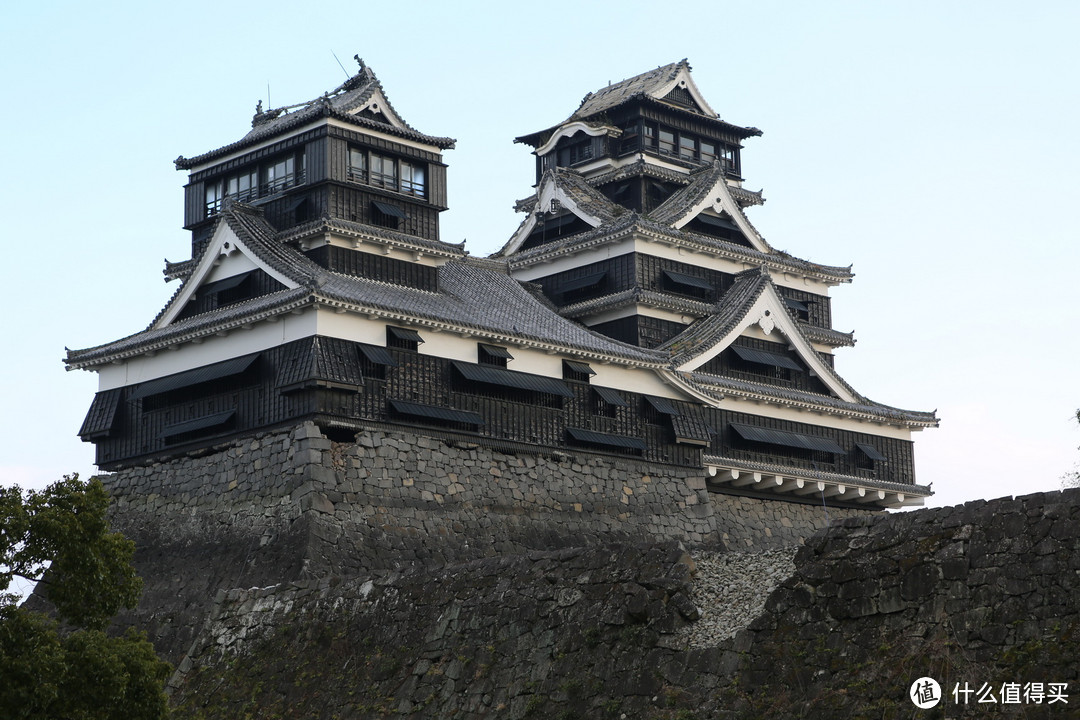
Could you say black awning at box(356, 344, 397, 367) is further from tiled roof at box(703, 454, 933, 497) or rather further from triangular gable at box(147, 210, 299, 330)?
tiled roof at box(703, 454, 933, 497)

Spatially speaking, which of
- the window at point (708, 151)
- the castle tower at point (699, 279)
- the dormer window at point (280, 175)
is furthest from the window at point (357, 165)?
the window at point (708, 151)

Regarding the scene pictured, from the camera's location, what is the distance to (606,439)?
38844mm

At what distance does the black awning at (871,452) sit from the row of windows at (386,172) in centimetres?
1564

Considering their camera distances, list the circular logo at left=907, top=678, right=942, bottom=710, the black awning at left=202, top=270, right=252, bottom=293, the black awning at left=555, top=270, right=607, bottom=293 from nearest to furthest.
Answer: the circular logo at left=907, top=678, right=942, bottom=710, the black awning at left=202, top=270, right=252, bottom=293, the black awning at left=555, top=270, right=607, bottom=293

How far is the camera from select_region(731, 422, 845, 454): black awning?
42.7 metres

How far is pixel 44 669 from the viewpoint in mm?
20359

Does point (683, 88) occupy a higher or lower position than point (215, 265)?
higher

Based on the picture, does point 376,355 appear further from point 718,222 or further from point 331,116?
point 718,222

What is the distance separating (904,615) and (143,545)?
2228 centimetres

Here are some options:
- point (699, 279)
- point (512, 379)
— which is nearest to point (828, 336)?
point (699, 279)

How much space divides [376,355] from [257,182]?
7827 mm

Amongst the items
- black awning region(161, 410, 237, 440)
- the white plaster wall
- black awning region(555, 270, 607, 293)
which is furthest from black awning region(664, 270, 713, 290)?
black awning region(161, 410, 237, 440)

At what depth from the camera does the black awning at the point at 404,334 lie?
35.2 metres

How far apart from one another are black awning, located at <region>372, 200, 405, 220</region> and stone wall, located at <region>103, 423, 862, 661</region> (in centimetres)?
664
